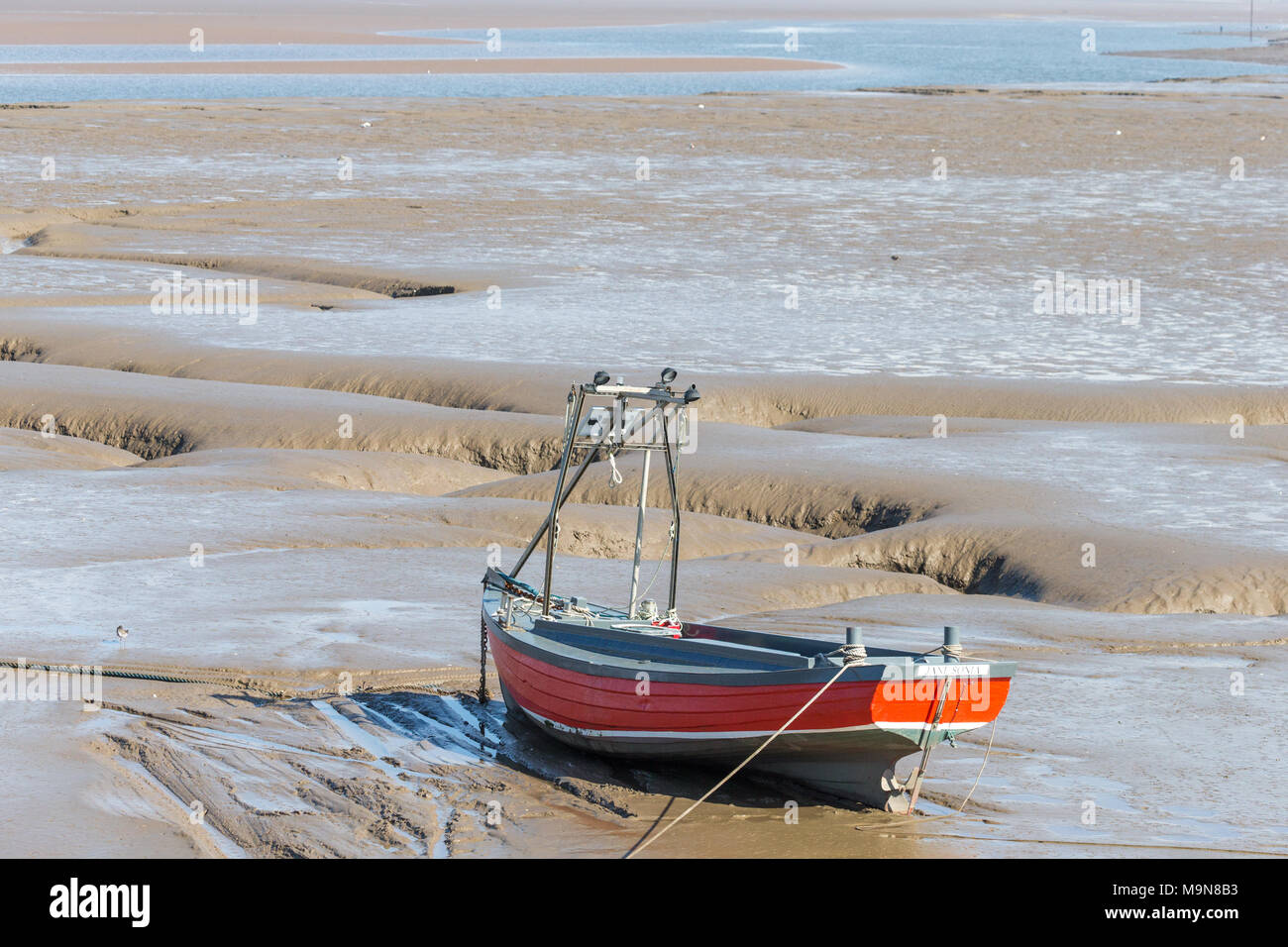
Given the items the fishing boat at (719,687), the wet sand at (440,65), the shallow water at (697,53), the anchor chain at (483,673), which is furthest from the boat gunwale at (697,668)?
the wet sand at (440,65)

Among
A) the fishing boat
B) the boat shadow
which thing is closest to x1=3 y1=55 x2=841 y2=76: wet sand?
the boat shadow

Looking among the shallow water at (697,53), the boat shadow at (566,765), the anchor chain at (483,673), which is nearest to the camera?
the boat shadow at (566,765)

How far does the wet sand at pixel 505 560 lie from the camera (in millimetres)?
7531

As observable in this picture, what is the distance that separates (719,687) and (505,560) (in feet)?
13.3

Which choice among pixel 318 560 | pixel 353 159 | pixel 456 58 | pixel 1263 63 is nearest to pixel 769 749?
pixel 318 560

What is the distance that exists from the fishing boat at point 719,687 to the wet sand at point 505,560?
21 centimetres

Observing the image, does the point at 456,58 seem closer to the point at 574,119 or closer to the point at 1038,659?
the point at 574,119

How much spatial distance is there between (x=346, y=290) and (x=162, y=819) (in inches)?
529

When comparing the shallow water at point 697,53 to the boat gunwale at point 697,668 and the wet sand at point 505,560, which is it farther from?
the boat gunwale at point 697,668

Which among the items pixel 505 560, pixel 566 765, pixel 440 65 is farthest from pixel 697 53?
pixel 566 765

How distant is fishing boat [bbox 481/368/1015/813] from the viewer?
7066 millimetres

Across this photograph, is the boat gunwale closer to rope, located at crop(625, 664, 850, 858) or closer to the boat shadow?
rope, located at crop(625, 664, 850, 858)

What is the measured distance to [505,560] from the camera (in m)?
11.2

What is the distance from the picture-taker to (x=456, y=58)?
70688 millimetres
